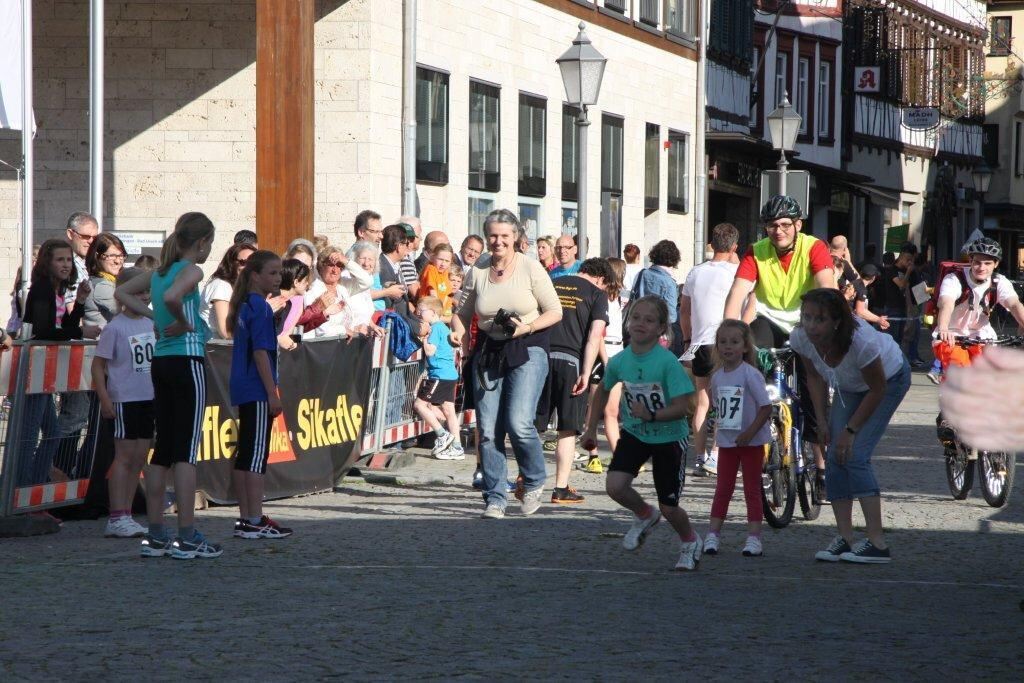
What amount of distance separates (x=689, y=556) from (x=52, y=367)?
3848mm

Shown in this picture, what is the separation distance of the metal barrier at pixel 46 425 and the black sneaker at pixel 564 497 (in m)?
2.96

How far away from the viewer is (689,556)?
8.15 meters

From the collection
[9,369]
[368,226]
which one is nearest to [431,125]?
[368,226]

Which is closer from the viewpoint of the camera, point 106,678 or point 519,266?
point 106,678

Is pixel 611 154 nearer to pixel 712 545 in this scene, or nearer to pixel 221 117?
pixel 221 117

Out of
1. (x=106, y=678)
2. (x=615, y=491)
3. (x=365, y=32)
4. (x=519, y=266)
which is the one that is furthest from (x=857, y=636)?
(x=365, y=32)

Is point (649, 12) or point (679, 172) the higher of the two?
point (649, 12)

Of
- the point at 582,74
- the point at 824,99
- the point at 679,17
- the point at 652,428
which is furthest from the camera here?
the point at 824,99

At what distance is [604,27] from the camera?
29172 mm

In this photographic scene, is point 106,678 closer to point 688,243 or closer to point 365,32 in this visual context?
point 365,32

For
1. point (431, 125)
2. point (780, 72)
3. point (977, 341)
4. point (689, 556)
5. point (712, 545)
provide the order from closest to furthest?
point (689, 556) → point (712, 545) → point (977, 341) → point (431, 125) → point (780, 72)

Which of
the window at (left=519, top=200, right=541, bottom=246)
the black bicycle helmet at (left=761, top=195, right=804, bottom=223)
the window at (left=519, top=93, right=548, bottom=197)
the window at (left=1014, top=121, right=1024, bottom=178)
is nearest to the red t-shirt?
→ the black bicycle helmet at (left=761, top=195, right=804, bottom=223)

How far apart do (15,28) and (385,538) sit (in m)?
6.42

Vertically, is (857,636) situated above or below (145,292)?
below
